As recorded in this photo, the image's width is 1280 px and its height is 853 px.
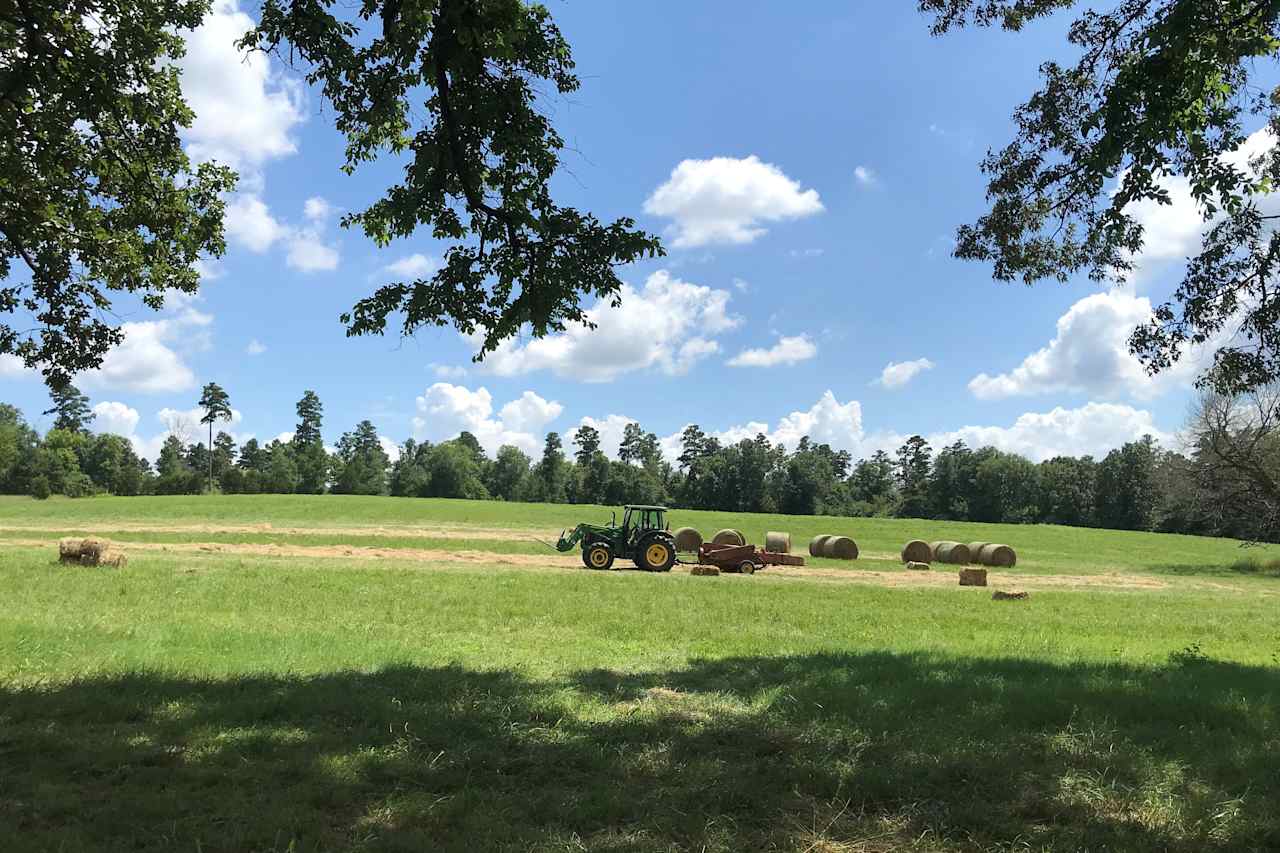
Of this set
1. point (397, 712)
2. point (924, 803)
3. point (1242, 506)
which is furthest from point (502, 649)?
point (1242, 506)

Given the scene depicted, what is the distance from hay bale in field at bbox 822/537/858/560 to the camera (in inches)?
1452

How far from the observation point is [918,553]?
37.2 metres

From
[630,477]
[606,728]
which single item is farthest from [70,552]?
[630,477]

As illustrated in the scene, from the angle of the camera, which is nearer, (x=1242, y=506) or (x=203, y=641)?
(x=203, y=641)

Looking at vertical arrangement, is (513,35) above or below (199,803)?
above

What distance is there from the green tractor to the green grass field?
11436 millimetres

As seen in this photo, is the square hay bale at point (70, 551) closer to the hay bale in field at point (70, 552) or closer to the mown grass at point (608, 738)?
the hay bale in field at point (70, 552)

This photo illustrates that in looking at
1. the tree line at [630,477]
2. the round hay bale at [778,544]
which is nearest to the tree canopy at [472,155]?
the round hay bale at [778,544]

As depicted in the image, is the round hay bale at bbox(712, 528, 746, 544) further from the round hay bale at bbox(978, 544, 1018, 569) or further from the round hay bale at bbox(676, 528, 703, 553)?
the round hay bale at bbox(978, 544, 1018, 569)

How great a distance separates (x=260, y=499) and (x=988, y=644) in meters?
71.3

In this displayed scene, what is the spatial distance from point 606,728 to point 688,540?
93.1ft

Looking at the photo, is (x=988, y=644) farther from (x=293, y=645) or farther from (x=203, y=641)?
(x=203, y=641)

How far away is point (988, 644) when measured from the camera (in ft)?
37.6

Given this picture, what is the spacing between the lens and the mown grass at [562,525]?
1581 inches
